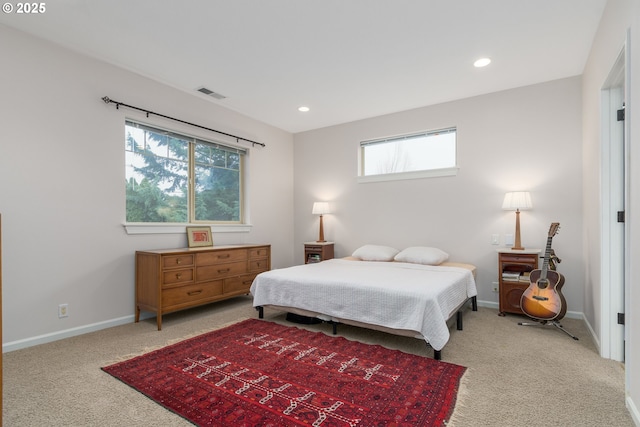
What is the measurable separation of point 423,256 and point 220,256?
2.43 m

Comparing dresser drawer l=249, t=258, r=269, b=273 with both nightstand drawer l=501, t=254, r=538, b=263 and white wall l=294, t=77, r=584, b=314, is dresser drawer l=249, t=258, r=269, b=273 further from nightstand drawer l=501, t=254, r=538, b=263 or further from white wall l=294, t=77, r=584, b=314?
nightstand drawer l=501, t=254, r=538, b=263

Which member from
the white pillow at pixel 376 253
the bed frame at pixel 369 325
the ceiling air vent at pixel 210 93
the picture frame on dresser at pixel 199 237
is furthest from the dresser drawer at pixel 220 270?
the ceiling air vent at pixel 210 93

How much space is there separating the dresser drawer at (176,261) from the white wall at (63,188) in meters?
0.50

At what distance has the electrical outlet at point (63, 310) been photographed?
2.99 m

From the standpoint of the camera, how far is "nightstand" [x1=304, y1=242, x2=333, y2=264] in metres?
5.06

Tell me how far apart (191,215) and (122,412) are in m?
2.67

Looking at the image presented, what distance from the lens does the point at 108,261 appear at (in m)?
3.34

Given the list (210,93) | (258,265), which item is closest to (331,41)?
(210,93)

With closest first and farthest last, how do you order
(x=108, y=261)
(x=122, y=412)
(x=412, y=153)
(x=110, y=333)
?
(x=122, y=412)
(x=110, y=333)
(x=108, y=261)
(x=412, y=153)

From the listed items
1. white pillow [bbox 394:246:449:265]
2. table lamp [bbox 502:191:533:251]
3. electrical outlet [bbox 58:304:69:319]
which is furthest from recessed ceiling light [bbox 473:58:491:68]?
electrical outlet [bbox 58:304:69:319]

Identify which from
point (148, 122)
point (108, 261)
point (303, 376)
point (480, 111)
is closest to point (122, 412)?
point (303, 376)

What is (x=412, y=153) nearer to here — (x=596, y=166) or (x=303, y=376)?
(x=596, y=166)

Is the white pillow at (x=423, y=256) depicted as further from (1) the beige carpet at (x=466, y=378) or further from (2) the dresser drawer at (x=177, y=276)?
(2) the dresser drawer at (x=177, y=276)

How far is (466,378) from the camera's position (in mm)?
2195
